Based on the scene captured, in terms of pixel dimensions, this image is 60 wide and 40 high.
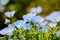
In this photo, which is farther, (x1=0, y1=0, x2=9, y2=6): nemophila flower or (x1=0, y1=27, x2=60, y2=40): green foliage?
(x1=0, y1=0, x2=9, y2=6): nemophila flower

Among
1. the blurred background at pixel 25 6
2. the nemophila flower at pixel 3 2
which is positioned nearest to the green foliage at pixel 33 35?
the blurred background at pixel 25 6

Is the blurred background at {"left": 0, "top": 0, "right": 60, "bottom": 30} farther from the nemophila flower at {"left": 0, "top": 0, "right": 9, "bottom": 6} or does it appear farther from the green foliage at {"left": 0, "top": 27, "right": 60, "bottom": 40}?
the green foliage at {"left": 0, "top": 27, "right": 60, "bottom": 40}

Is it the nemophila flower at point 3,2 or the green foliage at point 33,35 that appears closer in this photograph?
the green foliage at point 33,35

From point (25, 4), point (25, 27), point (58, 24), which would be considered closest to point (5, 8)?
point (25, 4)

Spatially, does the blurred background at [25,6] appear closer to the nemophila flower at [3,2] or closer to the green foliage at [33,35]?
the nemophila flower at [3,2]

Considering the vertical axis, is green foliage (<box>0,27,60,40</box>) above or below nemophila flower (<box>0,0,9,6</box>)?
below

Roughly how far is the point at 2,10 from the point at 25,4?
167 mm

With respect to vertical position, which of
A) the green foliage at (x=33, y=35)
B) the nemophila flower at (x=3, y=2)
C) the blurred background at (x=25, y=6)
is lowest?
the green foliage at (x=33, y=35)

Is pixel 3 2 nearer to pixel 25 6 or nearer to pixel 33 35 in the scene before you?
pixel 25 6

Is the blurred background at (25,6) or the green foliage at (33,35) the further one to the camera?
the blurred background at (25,6)

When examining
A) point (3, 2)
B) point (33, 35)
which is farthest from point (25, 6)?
point (33, 35)

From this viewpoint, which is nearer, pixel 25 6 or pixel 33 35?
pixel 33 35

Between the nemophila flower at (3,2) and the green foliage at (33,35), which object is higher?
the nemophila flower at (3,2)

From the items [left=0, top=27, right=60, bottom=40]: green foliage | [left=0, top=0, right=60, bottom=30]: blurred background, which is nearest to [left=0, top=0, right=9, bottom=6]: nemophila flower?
[left=0, top=0, right=60, bottom=30]: blurred background
